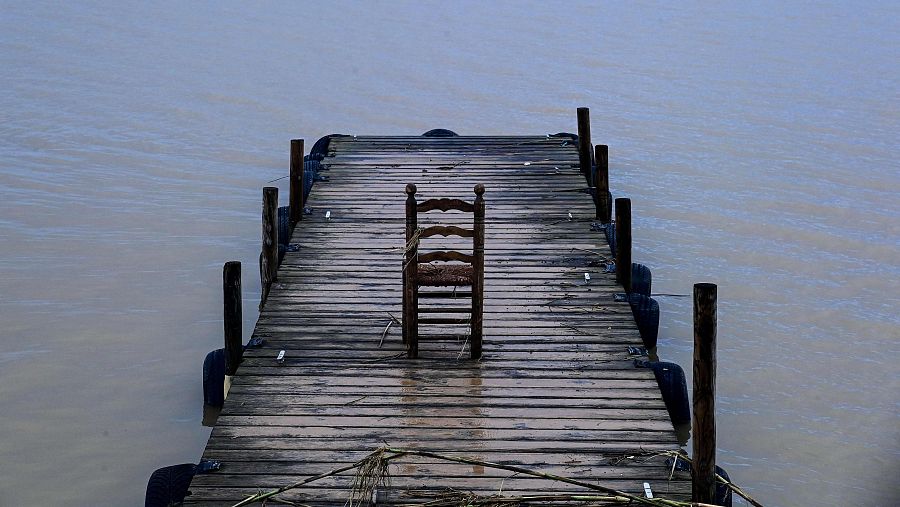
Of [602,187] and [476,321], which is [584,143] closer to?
[602,187]

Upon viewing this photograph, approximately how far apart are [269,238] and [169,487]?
3.73m

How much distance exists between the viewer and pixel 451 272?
998 cm

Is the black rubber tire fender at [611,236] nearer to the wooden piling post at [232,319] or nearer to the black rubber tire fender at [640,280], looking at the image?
the black rubber tire fender at [640,280]

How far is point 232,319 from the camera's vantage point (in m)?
10.1

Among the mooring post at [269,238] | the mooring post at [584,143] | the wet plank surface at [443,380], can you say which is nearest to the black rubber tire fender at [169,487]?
the wet plank surface at [443,380]

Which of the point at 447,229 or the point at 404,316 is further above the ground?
the point at 447,229

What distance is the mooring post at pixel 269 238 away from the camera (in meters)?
11.7

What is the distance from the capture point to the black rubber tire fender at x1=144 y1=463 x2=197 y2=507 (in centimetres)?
849

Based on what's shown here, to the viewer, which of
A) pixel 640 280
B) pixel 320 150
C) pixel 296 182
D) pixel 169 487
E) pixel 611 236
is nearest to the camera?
pixel 169 487

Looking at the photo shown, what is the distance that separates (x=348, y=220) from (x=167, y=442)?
4.28 meters

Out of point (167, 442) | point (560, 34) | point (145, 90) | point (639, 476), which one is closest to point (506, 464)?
point (639, 476)

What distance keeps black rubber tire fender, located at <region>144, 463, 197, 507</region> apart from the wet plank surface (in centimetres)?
29

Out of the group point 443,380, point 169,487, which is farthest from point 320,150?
point 169,487

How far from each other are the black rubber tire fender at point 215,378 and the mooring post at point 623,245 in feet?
13.3
